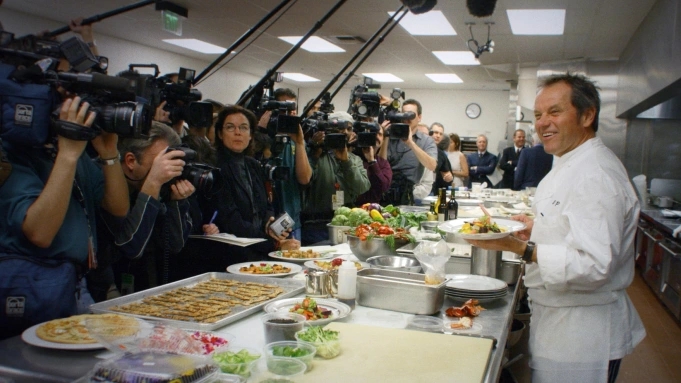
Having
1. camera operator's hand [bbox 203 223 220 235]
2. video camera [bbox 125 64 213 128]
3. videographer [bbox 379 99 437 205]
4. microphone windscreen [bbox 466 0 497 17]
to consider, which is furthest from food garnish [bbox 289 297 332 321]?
videographer [bbox 379 99 437 205]

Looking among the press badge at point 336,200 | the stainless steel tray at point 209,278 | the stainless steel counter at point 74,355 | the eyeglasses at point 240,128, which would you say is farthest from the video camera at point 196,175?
the press badge at point 336,200

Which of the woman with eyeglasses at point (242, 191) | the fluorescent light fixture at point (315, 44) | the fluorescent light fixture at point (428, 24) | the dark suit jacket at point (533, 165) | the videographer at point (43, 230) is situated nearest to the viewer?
the videographer at point (43, 230)

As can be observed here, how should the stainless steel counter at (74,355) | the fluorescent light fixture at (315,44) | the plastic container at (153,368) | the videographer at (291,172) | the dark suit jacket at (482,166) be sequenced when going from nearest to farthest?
the plastic container at (153,368) < the stainless steel counter at (74,355) < the videographer at (291,172) < the fluorescent light fixture at (315,44) < the dark suit jacket at (482,166)

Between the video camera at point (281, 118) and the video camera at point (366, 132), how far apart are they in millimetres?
891

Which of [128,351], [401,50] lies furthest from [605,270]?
[401,50]

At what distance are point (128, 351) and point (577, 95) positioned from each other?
1.67 metres

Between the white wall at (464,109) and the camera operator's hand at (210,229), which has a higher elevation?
the white wall at (464,109)

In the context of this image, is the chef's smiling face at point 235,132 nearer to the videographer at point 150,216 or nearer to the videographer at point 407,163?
the videographer at point 150,216

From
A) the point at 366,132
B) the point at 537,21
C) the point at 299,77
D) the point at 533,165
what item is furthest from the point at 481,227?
A: the point at 299,77

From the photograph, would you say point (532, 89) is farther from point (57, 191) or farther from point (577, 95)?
point (57, 191)

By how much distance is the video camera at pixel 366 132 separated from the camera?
4.23m

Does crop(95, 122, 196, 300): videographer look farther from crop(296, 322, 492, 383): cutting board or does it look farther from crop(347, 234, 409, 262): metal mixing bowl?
crop(296, 322, 492, 383): cutting board

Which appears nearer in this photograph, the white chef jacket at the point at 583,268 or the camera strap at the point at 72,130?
the camera strap at the point at 72,130

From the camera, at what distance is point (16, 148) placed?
1.72 m
